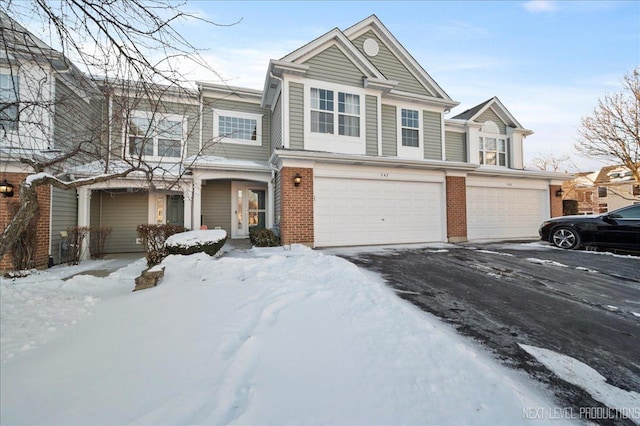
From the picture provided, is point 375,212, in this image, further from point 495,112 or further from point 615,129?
point 615,129

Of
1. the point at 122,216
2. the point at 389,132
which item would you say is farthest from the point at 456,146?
the point at 122,216

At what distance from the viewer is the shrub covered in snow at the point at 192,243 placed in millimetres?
6367

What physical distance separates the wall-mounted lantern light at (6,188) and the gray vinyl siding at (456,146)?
15.2 m

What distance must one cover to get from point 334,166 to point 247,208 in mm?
4824

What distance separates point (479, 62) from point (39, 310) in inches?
574

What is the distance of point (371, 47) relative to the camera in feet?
34.4

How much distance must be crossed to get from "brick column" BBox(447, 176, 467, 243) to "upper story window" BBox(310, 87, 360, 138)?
4.08 metres

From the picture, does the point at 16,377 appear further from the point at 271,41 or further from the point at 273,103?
the point at 273,103

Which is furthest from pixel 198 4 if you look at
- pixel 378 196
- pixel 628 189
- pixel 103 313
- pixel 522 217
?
pixel 628 189

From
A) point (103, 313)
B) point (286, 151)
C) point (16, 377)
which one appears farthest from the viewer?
point (286, 151)

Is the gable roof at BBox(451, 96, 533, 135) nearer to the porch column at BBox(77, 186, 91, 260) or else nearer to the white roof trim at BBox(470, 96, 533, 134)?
the white roof trim at BBox(470, 96, 533, 134)

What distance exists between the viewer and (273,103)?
10516mm

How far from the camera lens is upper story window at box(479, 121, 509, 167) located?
12.9 metres

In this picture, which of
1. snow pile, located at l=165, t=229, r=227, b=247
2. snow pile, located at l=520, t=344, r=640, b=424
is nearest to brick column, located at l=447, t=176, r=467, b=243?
snow pile, located at l=520, t=344, r=640, b=424
